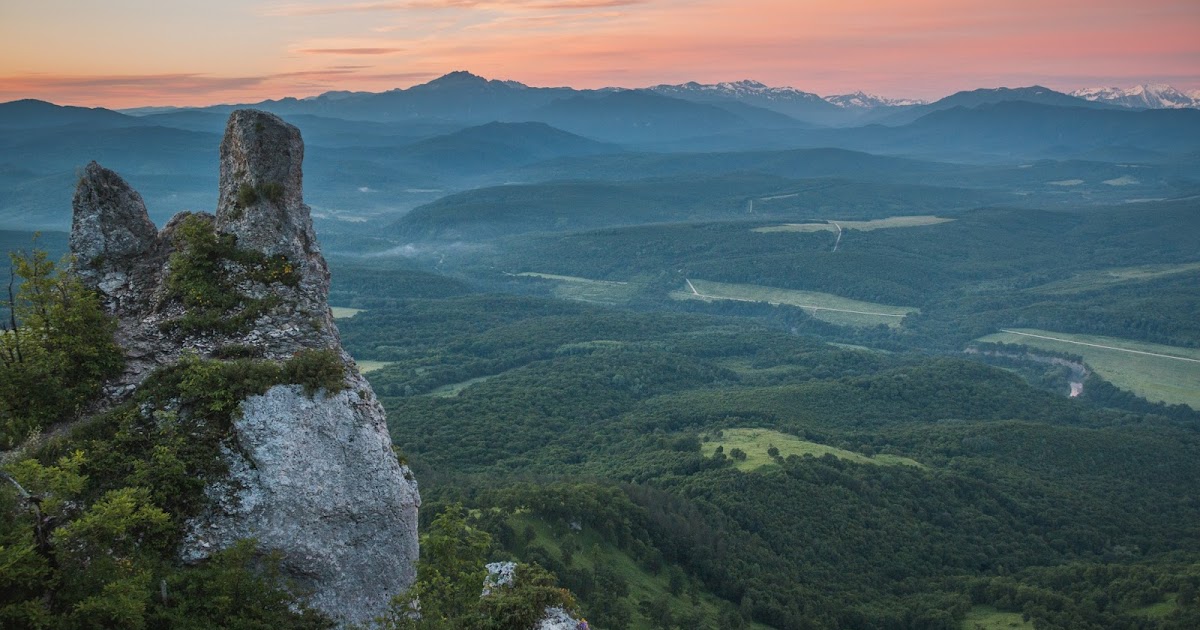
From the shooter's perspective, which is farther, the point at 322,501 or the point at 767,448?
the point at 767,448

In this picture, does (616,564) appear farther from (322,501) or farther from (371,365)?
(371,365)

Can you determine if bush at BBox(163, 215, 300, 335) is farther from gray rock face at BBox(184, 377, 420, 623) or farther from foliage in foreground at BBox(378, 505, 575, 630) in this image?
foliage in foreground at BBox(378, 505, 575, 630)

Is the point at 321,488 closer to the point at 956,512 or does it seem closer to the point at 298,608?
the point at 298,608

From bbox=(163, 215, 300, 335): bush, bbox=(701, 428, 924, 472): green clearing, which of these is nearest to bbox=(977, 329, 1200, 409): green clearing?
bbox=(701, 428, 924, 472): green clearing

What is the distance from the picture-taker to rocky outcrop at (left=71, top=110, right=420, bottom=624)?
2308cm

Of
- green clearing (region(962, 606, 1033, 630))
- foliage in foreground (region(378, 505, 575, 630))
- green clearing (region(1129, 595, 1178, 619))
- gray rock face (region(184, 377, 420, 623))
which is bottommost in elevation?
green clearing (region(962, 606, 1033, 630))

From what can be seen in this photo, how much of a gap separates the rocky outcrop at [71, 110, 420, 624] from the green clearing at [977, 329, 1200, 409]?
148799mm

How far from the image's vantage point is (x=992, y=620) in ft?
202

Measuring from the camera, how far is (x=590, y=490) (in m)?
65.2

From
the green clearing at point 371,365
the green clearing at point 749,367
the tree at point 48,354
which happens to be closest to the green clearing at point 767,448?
the green clearing at point 749,367

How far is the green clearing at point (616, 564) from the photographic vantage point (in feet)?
185

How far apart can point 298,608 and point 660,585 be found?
42177 millimetres

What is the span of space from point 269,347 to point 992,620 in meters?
55.4

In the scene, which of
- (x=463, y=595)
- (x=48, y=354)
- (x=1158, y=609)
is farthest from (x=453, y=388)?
(x=48, y=354)
